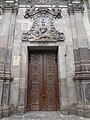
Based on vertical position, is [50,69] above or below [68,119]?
above

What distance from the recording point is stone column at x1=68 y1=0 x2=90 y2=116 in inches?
233

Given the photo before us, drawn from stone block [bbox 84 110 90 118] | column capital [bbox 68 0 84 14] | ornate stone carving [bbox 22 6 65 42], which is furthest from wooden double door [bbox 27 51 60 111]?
Result: column capital [bbox 68 0 84 14]

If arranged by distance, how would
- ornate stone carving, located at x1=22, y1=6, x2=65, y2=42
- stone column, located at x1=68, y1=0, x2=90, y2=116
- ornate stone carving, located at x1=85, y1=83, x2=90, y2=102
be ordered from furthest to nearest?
ornate stone carving, located at x1=22, y1=6, x2=65, y2=42, stone column, located at x1=68, y1=0, x2=90, y2=116, ornate stone carving, located at x1=85, y1=83, x2=90, y2=102

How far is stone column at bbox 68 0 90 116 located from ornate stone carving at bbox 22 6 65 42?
2.44ft

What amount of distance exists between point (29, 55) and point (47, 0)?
346 centimetres

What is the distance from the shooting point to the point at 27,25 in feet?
24.0

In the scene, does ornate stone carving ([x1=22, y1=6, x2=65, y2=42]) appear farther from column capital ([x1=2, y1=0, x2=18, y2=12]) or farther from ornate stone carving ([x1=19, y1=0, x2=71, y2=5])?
column capital ([x1=2, y1=0, x2=18, y2=12])

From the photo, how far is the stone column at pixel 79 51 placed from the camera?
5.92 m

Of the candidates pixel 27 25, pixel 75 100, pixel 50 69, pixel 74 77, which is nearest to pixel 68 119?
pixel 75 100

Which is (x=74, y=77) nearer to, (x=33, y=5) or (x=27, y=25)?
(x=27, y=25)

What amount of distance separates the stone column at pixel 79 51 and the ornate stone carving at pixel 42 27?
744 mm

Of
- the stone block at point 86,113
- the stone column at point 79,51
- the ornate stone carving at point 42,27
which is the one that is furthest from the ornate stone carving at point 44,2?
the stone block at point 86,113

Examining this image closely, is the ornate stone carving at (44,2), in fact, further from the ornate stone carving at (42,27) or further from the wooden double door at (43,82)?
the wooden double door at (43,82)

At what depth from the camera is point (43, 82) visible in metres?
6.82
